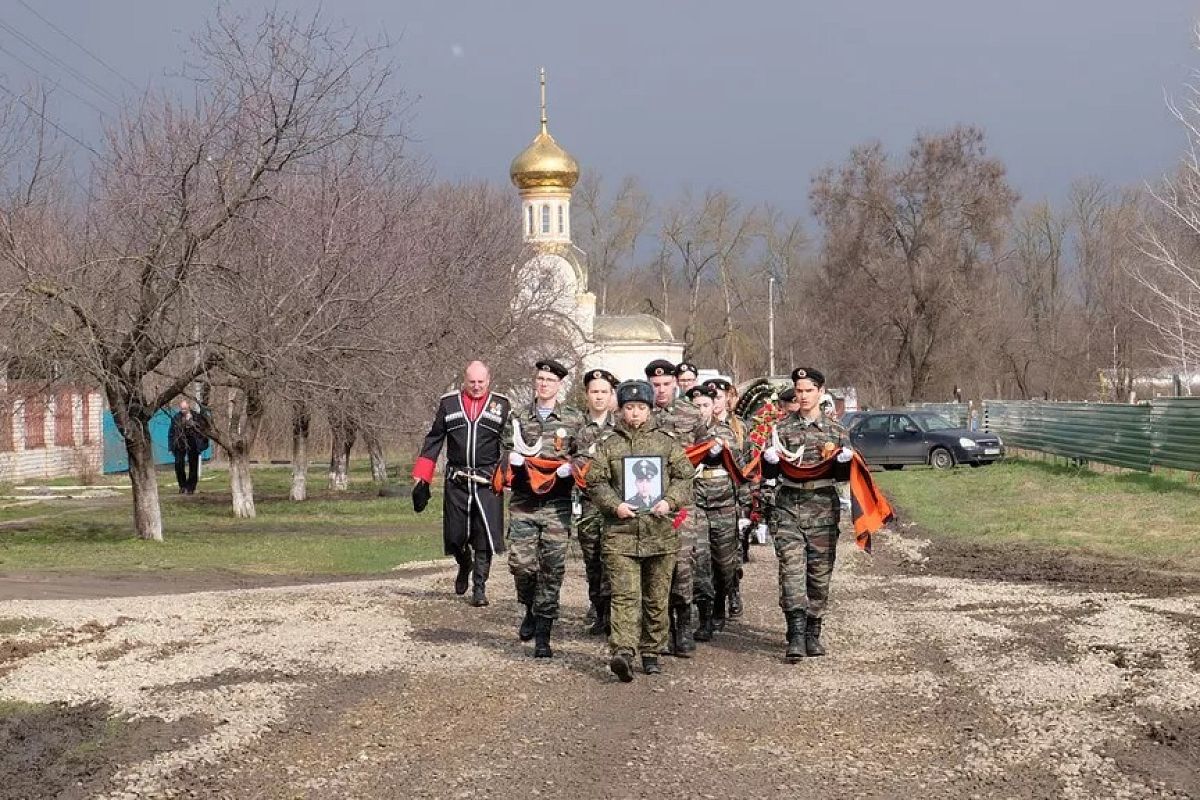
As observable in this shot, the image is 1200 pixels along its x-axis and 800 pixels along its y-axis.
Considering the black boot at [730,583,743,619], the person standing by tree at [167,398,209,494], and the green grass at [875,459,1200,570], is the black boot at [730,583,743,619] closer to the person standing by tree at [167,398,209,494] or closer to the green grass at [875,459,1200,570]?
the green grass at [875,459,1200,570]

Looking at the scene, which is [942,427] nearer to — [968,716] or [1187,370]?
[1187,370]

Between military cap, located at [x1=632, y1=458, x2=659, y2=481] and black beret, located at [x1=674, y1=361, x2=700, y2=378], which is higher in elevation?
black beret, located at [x1=674, y1=361, x2=700, y2=378]

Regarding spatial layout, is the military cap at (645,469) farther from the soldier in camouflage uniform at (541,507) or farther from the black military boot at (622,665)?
the black military boot at (622,665)

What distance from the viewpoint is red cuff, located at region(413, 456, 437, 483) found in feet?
40.8

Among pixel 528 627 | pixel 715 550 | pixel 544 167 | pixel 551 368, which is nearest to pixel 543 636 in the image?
pixel 528 627

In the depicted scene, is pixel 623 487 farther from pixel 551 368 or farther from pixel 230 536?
pixel 230 536

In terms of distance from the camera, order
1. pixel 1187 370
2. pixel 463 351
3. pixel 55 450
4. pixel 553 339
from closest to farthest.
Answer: pixel 1187 370, pixel 463 351, pixel 553 339, pixel 55 450

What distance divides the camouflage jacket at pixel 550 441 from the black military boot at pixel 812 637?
1.97m

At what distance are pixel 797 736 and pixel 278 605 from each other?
6.78 meters

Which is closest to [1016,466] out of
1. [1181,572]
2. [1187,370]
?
[1187,370]

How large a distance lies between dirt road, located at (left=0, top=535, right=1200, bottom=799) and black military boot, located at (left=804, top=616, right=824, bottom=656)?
23cm

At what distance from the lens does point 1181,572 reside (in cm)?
1577

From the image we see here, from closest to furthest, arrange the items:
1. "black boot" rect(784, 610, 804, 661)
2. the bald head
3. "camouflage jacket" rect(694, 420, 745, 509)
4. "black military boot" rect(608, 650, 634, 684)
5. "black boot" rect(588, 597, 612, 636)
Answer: "black military boot" rect(608, 650, 634, 684) < "black boot" rect(784, 610, 804, 661) < "camouflage jacket" rect(694, 420, 745, 509) < "black boot" rect(588, 597, 612, 636) < the bald head

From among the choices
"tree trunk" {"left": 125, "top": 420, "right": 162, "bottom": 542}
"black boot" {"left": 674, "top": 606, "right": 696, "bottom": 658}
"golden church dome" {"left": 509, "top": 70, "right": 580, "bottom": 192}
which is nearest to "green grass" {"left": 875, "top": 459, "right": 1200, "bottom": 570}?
"black boot" {"left": 674, "top": 606, "right": 696, "bottom": 658}
